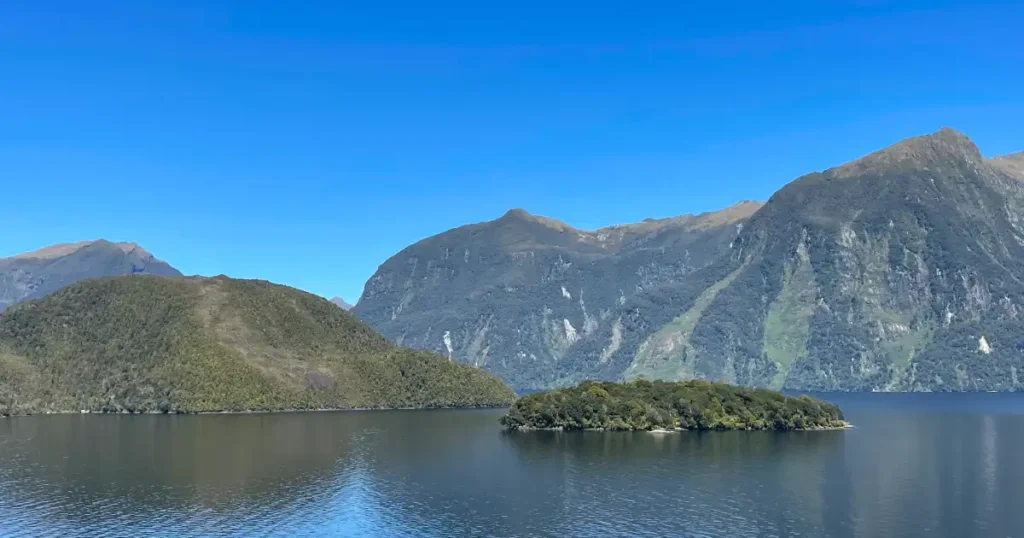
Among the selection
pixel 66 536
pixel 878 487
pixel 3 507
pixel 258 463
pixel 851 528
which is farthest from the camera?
pixel 258 463

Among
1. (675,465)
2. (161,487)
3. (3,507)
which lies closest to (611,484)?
(675,465)

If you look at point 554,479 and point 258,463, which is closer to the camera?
point 554,479

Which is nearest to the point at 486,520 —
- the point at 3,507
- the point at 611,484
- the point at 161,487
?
the point at 611,484

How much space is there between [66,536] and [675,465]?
125058 mm

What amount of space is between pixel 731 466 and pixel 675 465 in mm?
12734

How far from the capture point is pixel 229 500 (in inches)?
5901

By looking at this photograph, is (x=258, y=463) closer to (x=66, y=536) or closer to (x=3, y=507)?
(x=3, y=507)

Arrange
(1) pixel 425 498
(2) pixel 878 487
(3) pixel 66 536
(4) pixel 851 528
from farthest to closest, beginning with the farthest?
(2) pixel 878 487
(1) pixel 425 498
(4) pixel 851 528
(3) pixel 66 536

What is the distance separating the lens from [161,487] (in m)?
161

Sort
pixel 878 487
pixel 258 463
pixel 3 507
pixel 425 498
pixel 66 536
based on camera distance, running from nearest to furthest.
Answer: pixel 66 536, pixel 3 507, pixel 425 498, pixel 878 487, pixel 258 463

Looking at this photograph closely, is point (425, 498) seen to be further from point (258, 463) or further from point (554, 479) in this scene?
point (258, 463)

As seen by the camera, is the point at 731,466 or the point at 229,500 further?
the point at 731,466

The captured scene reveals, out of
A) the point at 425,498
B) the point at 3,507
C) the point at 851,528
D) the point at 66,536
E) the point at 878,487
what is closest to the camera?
the point at 66,536

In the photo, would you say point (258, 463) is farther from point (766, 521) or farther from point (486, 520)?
point (766, 521)
